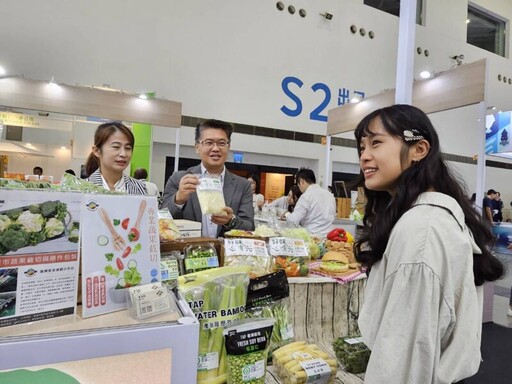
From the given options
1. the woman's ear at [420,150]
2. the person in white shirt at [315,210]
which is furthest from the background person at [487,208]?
the person in white shirt at [315,210]

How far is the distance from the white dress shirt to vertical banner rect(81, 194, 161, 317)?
117 inches

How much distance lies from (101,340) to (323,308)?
109 cm

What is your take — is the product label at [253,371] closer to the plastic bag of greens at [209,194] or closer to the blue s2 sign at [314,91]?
the plastic bag of greens at [209,194]

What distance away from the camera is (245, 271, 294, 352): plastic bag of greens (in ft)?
4.20

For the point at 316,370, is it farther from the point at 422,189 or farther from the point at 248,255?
the point at 422,189

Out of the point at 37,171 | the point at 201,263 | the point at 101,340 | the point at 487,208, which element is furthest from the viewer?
the point at 37,171

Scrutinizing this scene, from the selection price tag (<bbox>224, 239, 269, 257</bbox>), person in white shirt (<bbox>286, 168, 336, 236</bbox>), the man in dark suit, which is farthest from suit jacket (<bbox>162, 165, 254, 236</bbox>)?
person in white shirt (<bbox>286, 168, 336, 236</bbox>)

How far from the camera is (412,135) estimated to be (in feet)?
3.58

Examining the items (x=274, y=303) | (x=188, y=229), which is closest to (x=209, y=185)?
(x=188, y=229)

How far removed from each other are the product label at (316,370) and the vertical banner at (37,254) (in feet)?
2.58

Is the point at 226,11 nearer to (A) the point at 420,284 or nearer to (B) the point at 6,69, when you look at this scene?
(B) the point at 6,69

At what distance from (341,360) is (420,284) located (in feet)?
2.32

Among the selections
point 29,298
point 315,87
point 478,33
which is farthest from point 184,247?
point 478,33

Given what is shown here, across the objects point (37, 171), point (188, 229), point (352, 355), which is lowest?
point (352, 355)
